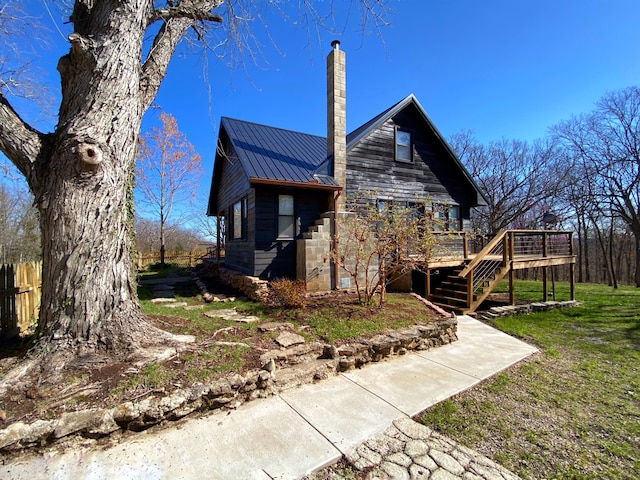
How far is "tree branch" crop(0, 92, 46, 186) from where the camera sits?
128 inches

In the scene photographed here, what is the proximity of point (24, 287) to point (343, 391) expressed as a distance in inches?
230

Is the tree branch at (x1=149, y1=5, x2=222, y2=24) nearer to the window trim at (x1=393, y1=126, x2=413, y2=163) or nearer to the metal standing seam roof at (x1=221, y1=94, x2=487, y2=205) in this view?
the metal standing seam roof at (x1=221, y1=94, x2=487, y2=205)

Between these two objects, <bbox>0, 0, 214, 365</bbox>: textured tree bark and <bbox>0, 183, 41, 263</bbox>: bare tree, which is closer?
<bbox>0, 0, 214, 365</bbox>: textured tree bark

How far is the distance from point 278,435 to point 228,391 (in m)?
0.75

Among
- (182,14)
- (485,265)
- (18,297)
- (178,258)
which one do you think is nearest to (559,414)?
(485,265)

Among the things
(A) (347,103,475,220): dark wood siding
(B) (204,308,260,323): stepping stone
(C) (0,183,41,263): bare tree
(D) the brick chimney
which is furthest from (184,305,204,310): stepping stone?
(C) (0,183,41,263): bare tree

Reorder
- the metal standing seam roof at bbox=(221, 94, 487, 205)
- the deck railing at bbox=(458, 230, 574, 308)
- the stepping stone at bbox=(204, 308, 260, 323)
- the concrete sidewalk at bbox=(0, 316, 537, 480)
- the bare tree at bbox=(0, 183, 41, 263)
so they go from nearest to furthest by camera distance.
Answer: the concrete sidewalk at bbox=(0, 316, 537, 480), the stepping stone at bbox=(204, 308, 260, 323), the deck railing at bbox=(458, 230, 574, 308), the metal standing seam roof at bbox=(221, 94, 487, 205), the bare tree at bbox=(0, 183, 41, 263)

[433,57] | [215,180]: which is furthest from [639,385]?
[215,180]

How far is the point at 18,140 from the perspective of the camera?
329 cm

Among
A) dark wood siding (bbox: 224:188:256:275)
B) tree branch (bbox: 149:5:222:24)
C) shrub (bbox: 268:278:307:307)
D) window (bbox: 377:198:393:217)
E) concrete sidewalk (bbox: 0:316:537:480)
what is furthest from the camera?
dark wood siding (bbox: 224:188:256:275)

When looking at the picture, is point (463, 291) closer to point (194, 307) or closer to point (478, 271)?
point (478, 271)

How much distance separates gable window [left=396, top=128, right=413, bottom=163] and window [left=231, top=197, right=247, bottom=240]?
6259mm

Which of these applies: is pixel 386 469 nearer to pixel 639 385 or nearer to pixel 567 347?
pixel 639 385

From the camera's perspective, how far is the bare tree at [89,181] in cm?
327
